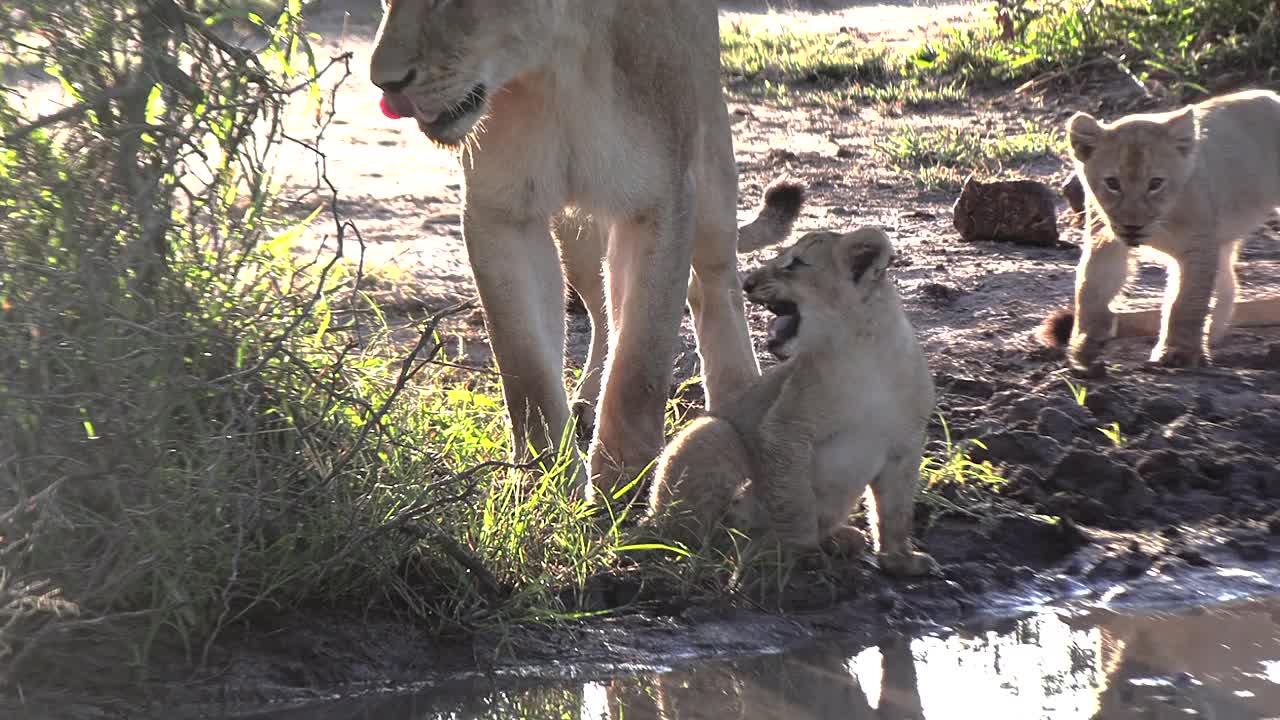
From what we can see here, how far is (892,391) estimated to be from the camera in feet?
12.9

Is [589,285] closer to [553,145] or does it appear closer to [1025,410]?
[553,145]

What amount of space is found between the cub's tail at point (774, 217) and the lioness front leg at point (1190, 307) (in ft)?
4.11

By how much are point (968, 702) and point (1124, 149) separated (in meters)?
2.57

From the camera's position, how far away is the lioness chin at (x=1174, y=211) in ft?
18.1

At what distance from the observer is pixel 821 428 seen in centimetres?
393

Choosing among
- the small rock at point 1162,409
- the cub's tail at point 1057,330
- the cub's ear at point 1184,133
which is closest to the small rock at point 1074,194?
the cub's tail at point 1057,330

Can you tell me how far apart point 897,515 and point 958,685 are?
0.53 m

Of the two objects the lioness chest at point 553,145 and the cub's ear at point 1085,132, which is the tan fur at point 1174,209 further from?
the lioness chest at point 553,145

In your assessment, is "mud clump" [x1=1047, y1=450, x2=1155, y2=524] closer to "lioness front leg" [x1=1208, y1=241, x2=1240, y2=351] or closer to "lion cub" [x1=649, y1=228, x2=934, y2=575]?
"lion cub" [x1=649, y1=228, x2=934, y2=575]

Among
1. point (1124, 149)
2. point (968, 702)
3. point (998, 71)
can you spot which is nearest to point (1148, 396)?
point (1124, 149)

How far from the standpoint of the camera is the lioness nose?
391 cm

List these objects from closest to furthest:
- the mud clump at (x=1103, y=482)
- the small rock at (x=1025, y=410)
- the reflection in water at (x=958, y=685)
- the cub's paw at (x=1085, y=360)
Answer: the reflection in water at (x=958, y=685), the mud clump at (x=1103, y=482), the small rock at (x=1025, y=410), the cub's paw at (x=1085, y=360)

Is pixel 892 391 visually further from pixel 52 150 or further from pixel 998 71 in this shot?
pixel 998 71

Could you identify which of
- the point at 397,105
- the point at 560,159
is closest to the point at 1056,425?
the point at 560,159
